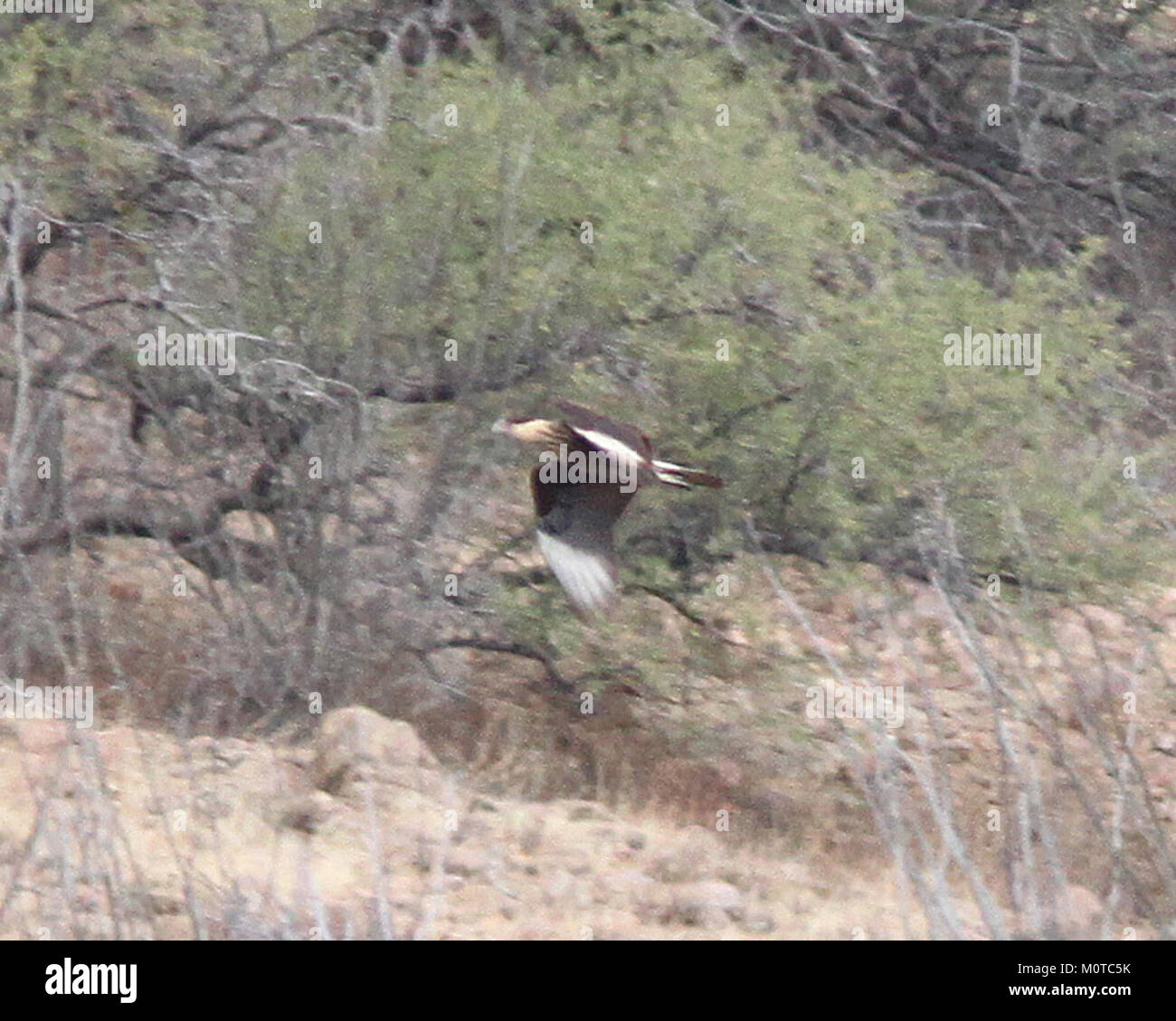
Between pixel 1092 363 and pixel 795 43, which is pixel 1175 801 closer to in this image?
pixel 1092 363

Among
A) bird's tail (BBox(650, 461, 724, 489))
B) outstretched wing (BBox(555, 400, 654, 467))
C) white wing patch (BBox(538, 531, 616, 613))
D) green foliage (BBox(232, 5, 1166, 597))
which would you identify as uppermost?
green foliage (BBox(232, 5, 1166, 597))

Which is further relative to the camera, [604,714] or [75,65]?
[604,714]

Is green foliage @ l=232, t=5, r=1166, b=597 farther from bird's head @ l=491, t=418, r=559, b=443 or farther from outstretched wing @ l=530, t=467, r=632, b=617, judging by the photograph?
outstretched wing @ l=530, t=467, r=632, b=617

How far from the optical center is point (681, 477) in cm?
640

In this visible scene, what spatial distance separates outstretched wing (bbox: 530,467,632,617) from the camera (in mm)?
5969

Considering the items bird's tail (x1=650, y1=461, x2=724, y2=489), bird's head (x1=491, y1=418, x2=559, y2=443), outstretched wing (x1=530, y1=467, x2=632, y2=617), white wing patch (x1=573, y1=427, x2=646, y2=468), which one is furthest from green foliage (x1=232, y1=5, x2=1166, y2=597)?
outstretched wing (x1=530, y1=467, x2=632, y2=617)

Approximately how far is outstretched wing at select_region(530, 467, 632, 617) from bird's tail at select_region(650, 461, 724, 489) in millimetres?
193

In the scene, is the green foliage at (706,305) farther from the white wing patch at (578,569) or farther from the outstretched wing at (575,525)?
the white wing patch at (578,569)

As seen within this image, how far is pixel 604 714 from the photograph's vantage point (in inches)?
305

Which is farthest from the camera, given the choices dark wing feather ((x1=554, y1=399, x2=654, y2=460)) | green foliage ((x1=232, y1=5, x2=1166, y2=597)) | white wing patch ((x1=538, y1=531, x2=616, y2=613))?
green foliage ((x1=232, y1=5, x2=1166, y2=597))

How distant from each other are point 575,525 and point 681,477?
56 cm

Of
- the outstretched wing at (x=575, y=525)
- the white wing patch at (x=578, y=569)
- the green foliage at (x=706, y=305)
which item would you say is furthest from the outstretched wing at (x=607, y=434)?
the green foliage at (x=706, y=305)
